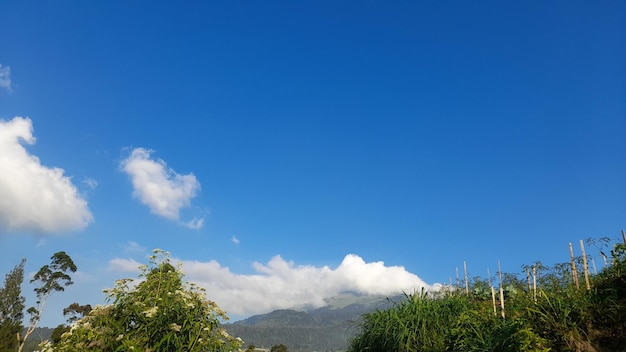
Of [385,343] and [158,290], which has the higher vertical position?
[158,290]

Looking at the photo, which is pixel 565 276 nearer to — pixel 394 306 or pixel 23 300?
pixel 394 306

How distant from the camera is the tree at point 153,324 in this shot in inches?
249

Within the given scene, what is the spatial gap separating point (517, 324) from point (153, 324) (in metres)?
7.26

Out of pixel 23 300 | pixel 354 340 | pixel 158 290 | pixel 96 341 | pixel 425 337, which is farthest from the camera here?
pixel 23 300

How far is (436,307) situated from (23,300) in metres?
57.8

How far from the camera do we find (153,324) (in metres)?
6.44

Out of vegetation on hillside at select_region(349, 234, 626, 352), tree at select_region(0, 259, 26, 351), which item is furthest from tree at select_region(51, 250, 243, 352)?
tree at select_region(0, 259, 26, 351)

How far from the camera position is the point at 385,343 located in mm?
11953

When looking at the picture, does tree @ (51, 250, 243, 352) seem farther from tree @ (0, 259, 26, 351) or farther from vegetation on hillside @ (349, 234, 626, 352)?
tree @ (0, 259, 26, 351)

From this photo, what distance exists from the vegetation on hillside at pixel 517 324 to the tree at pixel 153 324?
5675 millimetres

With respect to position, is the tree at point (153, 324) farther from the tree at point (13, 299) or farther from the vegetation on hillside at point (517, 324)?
the tree at point (13, 299)

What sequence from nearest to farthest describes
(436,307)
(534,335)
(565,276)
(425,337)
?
(534,335), (425,337), (436,307), (565,276)

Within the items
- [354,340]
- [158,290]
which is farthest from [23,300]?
[158,290]

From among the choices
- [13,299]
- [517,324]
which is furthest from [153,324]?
[13,299]
